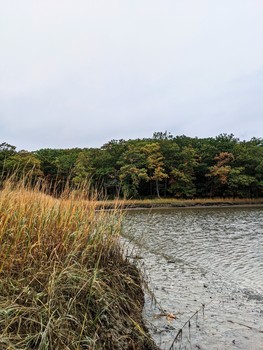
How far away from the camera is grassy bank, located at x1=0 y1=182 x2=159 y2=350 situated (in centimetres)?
234

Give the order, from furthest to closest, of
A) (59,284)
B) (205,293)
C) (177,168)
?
(177,168)
(205,293)
(59,284)

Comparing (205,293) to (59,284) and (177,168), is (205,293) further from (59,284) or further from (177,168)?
(177,168)

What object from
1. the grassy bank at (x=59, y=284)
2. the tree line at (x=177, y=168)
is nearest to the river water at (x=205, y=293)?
the grassy bank at (x=59, y=284)

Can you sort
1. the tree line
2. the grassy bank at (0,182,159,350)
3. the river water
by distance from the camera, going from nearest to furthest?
1. the grassy bank at (0,182,159,350)
2. the river water
3. the tree line

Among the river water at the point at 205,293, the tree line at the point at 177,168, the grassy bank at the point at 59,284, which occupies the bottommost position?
the river water at the point at 205,293

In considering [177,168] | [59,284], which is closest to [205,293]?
[59,284]

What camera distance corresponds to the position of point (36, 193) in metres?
4.67

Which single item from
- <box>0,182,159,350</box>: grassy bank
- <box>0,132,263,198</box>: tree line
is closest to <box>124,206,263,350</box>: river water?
<box>0,182,159,350</box>: grassy bank

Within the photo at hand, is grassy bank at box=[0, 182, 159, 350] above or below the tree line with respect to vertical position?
below

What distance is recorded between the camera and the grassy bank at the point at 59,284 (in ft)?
7.67

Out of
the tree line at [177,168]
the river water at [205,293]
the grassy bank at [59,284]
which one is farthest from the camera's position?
the tree line at [177,168]

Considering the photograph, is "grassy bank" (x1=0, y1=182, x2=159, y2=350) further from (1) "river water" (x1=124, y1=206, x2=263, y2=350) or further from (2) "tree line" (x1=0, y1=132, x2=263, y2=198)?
(2) "tree line" (x1=0, y1=132, x2=263, y2=198)

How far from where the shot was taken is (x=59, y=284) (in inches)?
111

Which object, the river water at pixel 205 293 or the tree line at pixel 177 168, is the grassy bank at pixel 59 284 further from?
the tree line at pixel 177 168
